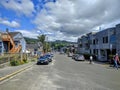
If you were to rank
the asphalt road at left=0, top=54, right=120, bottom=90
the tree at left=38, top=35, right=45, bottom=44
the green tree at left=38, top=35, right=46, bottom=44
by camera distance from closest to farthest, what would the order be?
the asphalt road at left=0, top=54, right=120, bottom=90 → the green tree at left=38, top=35, right=46, bottom=44 → the tree at left=38, top=35, right=45, bottom=44

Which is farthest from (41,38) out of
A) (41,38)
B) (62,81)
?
(62,81)

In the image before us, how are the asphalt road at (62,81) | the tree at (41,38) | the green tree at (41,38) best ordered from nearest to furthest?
the asphalt road at (62,81), the green tree at (41,38), the tree at (41,38)

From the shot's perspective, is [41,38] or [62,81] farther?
[41,38]

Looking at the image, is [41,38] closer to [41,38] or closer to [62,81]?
[41,38]

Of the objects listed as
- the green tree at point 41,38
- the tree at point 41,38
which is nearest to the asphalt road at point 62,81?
the green tree at point 41,38

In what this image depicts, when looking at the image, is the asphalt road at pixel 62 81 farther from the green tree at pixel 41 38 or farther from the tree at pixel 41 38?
the tree at pixel 41 38

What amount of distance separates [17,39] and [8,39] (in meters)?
14.5

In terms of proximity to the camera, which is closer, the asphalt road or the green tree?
the asphalt road

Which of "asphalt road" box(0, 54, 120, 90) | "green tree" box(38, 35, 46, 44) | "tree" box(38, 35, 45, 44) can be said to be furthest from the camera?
"tree" box(38, 35, 45, 44)

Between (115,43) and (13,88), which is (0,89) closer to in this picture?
(13,88)

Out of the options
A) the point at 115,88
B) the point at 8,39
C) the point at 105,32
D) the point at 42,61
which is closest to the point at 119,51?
the point at 105,32

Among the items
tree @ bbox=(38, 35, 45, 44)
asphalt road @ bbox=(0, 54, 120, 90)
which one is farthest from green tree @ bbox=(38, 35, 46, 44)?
asphalt road @ bbox=(0, 54, 120, 90)

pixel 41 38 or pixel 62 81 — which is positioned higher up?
pixel 41 38

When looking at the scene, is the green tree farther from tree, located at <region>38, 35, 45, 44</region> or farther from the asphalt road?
the asphalt road
